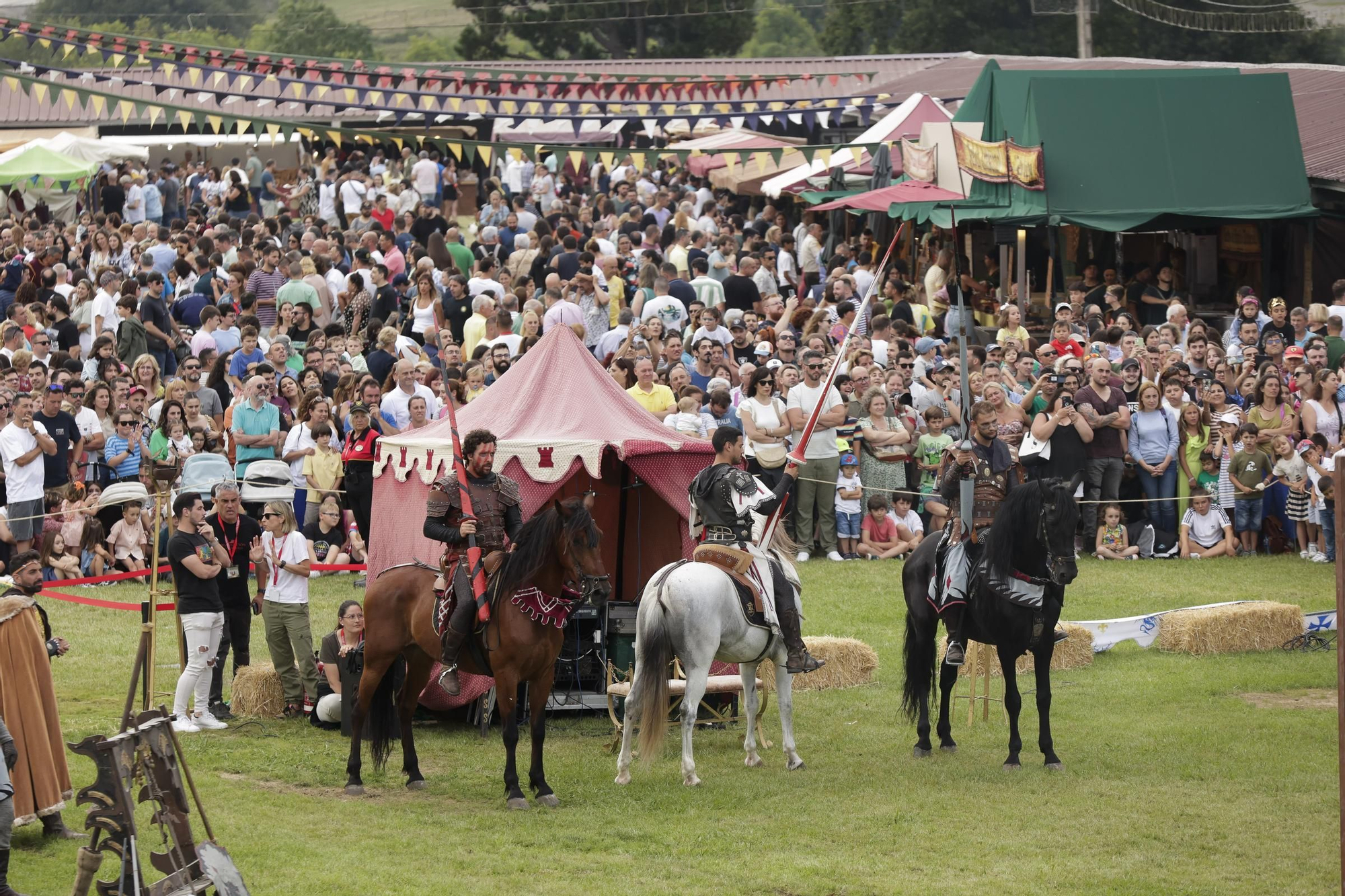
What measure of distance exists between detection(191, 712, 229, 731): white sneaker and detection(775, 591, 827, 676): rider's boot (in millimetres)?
3904

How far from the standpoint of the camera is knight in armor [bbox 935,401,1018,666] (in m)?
10.4

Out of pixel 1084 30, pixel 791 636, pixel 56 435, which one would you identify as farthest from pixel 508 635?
pixel 1084 30

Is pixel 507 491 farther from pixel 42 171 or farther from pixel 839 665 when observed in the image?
pixel 42 171

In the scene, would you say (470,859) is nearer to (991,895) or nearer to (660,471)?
(991,895)

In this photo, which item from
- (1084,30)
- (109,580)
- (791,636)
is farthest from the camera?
(1084,30)

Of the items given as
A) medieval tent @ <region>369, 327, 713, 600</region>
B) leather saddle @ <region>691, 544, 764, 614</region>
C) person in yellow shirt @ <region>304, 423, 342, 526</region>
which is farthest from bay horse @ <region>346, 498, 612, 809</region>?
person in yellow shirt @ <region>304, 423, 342, 526</region>

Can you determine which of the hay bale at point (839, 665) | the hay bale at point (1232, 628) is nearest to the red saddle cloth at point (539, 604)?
the hay bale at point (839, 665)

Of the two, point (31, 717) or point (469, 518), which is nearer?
point (31, 717)

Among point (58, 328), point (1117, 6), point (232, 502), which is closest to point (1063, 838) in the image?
point (232, 502)

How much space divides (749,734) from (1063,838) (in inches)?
92.1

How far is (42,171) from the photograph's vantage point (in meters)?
29.2

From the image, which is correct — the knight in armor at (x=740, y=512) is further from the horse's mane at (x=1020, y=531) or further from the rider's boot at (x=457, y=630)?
the rider's boot at (x=457, y=630)

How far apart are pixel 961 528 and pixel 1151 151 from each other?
47.0 feet

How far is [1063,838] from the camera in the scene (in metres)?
8.79
